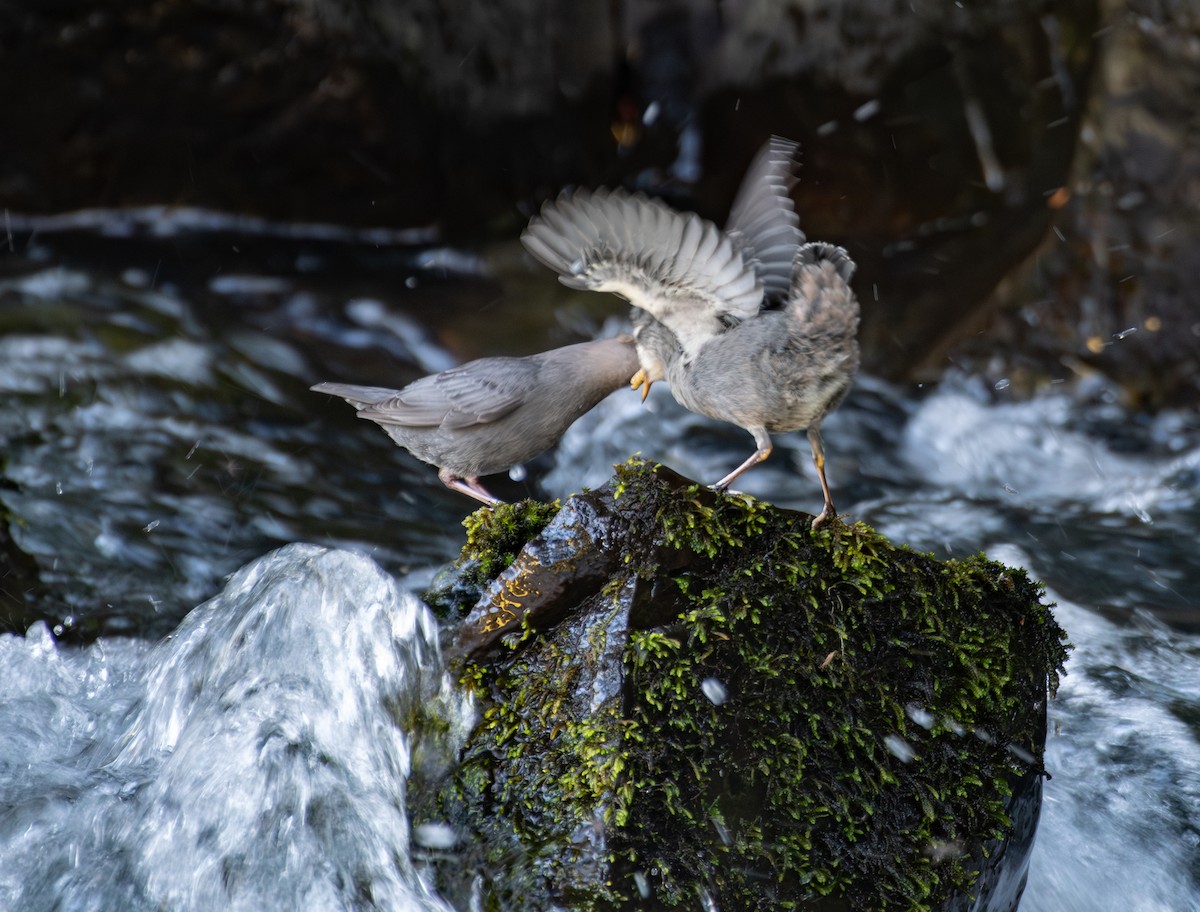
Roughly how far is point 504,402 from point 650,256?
0.98m

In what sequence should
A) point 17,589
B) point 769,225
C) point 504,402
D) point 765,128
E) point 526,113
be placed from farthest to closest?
point 526,113
point 765,128
point 17,589
point 504,402
point 769,225

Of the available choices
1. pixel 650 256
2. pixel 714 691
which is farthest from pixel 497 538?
pixel 650 256

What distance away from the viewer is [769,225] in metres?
3.65

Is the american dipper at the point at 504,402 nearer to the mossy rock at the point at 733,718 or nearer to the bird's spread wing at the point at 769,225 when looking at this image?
the bird's spread wing at the point at 769,225

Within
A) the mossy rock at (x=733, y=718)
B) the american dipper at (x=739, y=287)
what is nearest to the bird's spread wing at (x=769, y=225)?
the american dipper at (x=739, y=287)

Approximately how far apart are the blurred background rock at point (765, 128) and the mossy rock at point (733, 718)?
5.04m

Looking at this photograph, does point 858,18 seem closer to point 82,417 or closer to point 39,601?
point 82,417

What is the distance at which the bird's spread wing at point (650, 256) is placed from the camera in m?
3.30

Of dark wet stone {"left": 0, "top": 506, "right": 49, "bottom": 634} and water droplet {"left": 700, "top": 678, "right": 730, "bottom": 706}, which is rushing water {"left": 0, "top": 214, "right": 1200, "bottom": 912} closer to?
dark wet stone {"left": 0, "top": 506, "right": 49, "bottom": 634}

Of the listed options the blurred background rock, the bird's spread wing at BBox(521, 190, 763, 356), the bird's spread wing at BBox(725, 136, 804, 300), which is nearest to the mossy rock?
the bird's spread wing at BBox(521, 190, 763, 356)

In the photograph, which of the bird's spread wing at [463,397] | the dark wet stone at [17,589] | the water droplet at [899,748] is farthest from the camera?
the dark wet stone at [17,589]

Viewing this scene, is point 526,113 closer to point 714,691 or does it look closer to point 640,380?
point 640,380

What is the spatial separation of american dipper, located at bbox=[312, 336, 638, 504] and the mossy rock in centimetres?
115

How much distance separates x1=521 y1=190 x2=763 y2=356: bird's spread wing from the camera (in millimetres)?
3297
